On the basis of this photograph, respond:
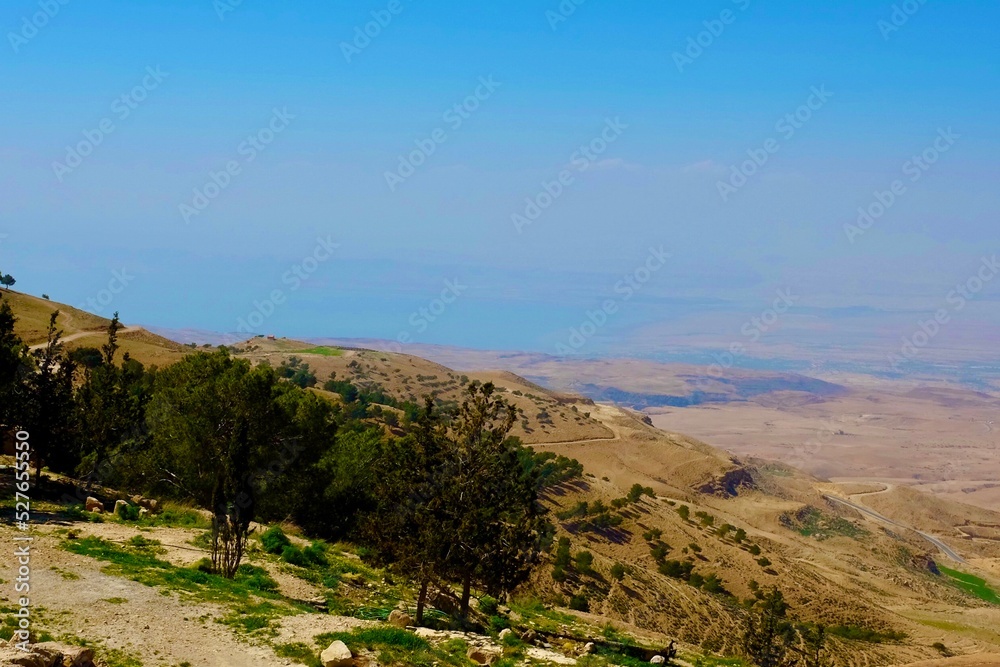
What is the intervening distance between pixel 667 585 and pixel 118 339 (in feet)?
194

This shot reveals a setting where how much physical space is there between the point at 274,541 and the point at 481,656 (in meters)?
12.1

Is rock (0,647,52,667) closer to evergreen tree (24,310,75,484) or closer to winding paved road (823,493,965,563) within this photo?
evergreen tree (24,310,75,484)

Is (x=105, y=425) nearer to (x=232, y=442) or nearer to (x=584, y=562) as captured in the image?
(x=232, y=442)

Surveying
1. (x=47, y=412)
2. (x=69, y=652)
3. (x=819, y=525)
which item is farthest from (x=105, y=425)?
(x=819, y=525)

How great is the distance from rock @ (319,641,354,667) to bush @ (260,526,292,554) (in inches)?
463

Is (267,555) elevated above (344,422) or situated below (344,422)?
below

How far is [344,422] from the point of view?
51.4 m

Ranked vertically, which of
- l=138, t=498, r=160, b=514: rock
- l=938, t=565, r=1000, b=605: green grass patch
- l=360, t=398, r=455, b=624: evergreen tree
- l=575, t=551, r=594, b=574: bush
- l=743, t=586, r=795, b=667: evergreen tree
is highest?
l=360, t=398, r=455, b=624: evergreen tree

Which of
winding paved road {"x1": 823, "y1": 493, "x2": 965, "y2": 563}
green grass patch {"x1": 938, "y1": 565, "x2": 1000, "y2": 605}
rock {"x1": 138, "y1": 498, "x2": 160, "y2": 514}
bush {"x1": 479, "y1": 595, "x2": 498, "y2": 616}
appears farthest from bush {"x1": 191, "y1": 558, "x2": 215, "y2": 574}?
winding paved road {"x1": 823, "y1": 493, "x2": 965, "y2": 563}

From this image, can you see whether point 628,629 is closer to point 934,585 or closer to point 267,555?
point 267,555

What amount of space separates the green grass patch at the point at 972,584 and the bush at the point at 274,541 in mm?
60407

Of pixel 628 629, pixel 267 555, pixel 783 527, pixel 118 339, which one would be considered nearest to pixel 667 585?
pixel 628 629

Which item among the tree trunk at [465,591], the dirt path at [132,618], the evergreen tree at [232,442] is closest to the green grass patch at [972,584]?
the tree trunk at [465,591]

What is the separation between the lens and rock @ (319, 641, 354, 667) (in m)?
14.1
